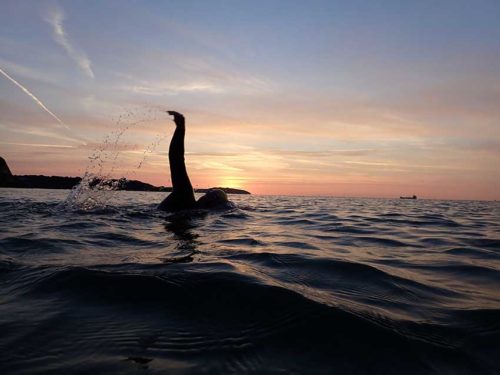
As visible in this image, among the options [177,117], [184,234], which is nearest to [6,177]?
[177,117]

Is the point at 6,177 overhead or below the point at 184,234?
overhead

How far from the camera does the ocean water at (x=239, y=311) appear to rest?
2.18 metres

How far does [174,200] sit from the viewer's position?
39.7 feet

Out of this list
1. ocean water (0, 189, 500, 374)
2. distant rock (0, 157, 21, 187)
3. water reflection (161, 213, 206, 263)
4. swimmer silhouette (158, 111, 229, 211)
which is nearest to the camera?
ocean water (0, 189, 500, 374)

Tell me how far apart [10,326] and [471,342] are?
124 inches

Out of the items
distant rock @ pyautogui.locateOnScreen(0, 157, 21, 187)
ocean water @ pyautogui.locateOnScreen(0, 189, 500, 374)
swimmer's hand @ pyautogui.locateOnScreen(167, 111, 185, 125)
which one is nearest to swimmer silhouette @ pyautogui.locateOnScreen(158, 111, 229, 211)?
swimmer's hand @ pyautogui.locateOnScreen(167, 111, 185, 125)

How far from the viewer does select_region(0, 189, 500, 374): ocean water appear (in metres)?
2.18

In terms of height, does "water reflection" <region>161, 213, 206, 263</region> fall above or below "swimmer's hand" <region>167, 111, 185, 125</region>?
below

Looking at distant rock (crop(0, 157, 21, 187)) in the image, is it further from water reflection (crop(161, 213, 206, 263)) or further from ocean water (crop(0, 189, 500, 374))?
ocean water (crop(0, 189, 500, 374))

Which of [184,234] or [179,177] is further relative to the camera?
[179,177]

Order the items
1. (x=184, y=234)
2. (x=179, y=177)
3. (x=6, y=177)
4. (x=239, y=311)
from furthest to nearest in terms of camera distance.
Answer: (x=6, y=177)
(x=179, y=177)
(x=184, y=234)
(x=239, y=311)

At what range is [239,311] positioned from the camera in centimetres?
294

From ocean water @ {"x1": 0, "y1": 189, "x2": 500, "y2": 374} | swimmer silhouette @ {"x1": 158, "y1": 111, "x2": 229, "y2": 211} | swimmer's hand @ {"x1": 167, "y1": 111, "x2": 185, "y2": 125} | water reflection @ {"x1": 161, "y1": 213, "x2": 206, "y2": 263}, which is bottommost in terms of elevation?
ocean water @ {"x1": 0, "y1": 189, "x2": 500, "y2": 374}

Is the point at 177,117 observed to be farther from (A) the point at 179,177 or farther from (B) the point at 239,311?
(B) the point at 239,311
